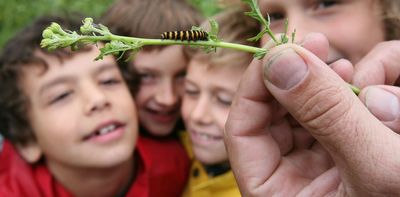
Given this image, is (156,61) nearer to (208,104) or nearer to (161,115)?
(161,115)

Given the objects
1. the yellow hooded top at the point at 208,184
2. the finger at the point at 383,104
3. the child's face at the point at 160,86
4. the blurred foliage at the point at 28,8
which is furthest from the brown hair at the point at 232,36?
the blurred foliage at the point at 28,8

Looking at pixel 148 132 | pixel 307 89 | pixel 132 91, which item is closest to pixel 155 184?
pixel 148 132

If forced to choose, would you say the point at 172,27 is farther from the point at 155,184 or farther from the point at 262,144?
the point at 262,144

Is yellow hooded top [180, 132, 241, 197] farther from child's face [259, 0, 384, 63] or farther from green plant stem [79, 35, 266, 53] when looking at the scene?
green plant stem [79, 35, 266, 53]

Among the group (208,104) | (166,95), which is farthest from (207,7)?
(208,104)

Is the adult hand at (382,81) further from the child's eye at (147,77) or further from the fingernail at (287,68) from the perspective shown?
the child's eye at (147,77)
